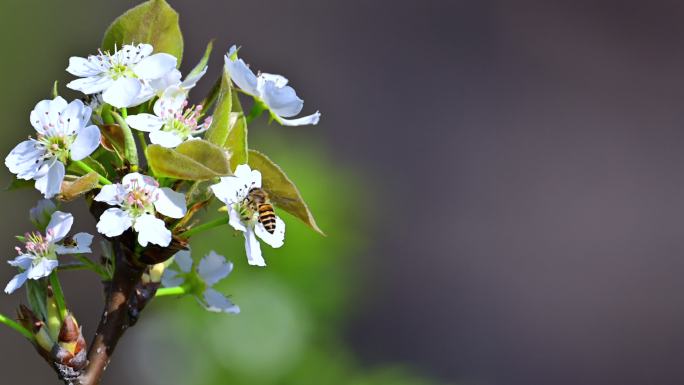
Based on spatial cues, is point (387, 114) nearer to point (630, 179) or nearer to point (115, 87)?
point (630, 179)

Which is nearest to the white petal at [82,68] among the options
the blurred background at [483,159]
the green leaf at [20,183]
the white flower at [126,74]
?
the white flower at [126,74]

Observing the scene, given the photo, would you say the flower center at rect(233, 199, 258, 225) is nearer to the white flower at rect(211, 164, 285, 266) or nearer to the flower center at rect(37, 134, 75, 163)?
the white flower at rect(211, 164, 285, 266)

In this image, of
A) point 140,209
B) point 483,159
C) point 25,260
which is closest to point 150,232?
point 140,209

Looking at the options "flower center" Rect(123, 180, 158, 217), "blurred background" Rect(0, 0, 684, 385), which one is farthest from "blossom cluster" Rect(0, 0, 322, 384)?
"blurred background" Rect(0, 0, 684, 385)

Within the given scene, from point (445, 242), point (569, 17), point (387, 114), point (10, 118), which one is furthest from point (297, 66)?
point (10, 118)

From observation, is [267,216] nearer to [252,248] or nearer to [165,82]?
[252,248]

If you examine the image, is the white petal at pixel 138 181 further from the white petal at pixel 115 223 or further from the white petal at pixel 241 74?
the white petal at pixel 241 74
